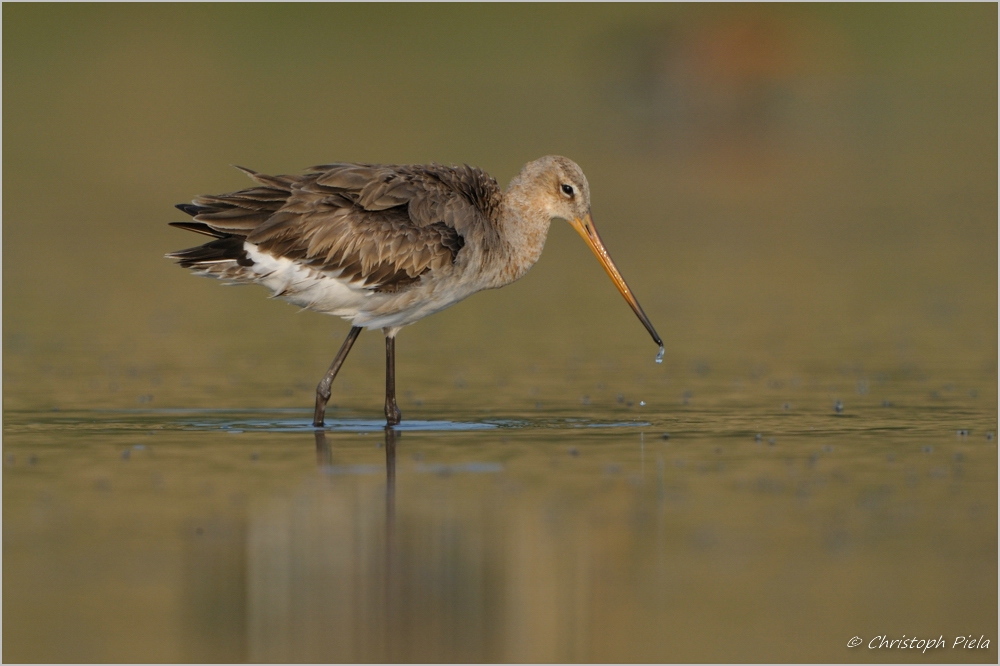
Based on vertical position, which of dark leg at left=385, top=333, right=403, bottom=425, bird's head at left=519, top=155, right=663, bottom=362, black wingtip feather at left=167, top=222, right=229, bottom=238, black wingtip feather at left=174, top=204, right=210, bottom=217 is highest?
bird's head at left=519, top=155, right=663, bottom=362

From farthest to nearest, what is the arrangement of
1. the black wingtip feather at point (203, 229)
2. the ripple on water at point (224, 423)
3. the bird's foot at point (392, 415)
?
1. the black wingtip feather at point (203, 229)
2. the bird's foot at point (392, 415)
3. the ripple on water at point (224, 423)

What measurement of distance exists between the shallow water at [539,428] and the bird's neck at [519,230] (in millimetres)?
786

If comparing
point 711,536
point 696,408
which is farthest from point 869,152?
point 711,536

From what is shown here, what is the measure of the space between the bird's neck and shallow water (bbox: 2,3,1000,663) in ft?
2.58

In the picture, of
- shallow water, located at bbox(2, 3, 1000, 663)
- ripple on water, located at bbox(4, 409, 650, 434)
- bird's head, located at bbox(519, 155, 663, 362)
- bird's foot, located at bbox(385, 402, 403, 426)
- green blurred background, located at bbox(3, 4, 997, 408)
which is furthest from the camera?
green blurred background, located at bbox(3, 4, 997, 408)

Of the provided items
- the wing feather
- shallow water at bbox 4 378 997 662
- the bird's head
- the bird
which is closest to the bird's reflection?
shallow water at bbox 4 378 997 662

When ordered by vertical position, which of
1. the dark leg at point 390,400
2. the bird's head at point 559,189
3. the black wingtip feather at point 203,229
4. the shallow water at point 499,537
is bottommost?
the shallow water at point 499,537

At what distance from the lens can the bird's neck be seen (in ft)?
34.2

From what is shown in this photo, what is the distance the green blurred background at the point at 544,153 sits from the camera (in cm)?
1257

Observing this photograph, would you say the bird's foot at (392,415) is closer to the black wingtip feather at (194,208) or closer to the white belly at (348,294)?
the white belly at (348,294)

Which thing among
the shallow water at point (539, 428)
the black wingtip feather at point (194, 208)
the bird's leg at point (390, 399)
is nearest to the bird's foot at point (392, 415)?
the bird's leg at point (390, 399)

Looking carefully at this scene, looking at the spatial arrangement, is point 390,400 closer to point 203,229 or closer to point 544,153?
point 203,229

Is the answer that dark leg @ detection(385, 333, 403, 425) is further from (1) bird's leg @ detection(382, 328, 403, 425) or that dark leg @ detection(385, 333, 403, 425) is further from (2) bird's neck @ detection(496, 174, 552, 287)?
(2) bird's neck @ detection(496, 174, 552, 287)

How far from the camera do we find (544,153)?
81.8ft
